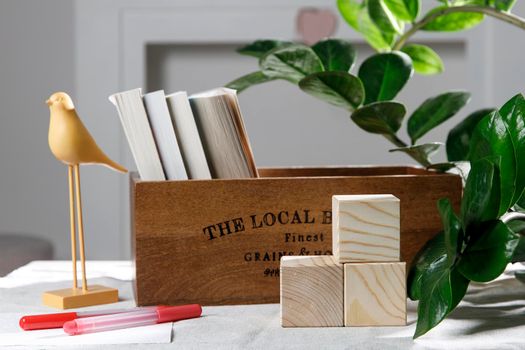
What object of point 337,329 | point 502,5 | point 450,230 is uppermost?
point 502,5

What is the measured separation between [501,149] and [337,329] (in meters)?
0.22

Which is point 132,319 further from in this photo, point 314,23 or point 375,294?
point 314,23

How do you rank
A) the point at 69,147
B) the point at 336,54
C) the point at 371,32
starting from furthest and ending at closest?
the point at 371,32 → the point at 336,54 → the point at 69,147

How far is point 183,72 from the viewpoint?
262 centimetres

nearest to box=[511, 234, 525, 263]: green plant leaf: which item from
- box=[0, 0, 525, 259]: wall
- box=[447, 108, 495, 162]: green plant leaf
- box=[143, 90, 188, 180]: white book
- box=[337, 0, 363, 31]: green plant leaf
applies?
box=[447, 108, 495, 162]: green plant leaf

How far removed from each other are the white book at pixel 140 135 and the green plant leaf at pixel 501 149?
351 mm

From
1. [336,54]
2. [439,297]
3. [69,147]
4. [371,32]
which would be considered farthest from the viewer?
[371,32]

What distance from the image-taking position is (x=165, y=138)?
87 cm

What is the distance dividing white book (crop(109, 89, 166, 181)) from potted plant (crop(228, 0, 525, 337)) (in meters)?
0.15

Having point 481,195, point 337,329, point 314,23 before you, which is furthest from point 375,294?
point 314,23

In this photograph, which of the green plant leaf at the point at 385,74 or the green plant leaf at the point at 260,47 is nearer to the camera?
the green plant leaf at the point at 385,74

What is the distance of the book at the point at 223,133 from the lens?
0.86 m

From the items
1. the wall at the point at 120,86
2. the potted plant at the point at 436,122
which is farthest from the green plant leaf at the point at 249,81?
the wall at the point at 120,86

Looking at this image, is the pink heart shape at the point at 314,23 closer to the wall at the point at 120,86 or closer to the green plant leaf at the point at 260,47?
the wall at the point at 120,86
